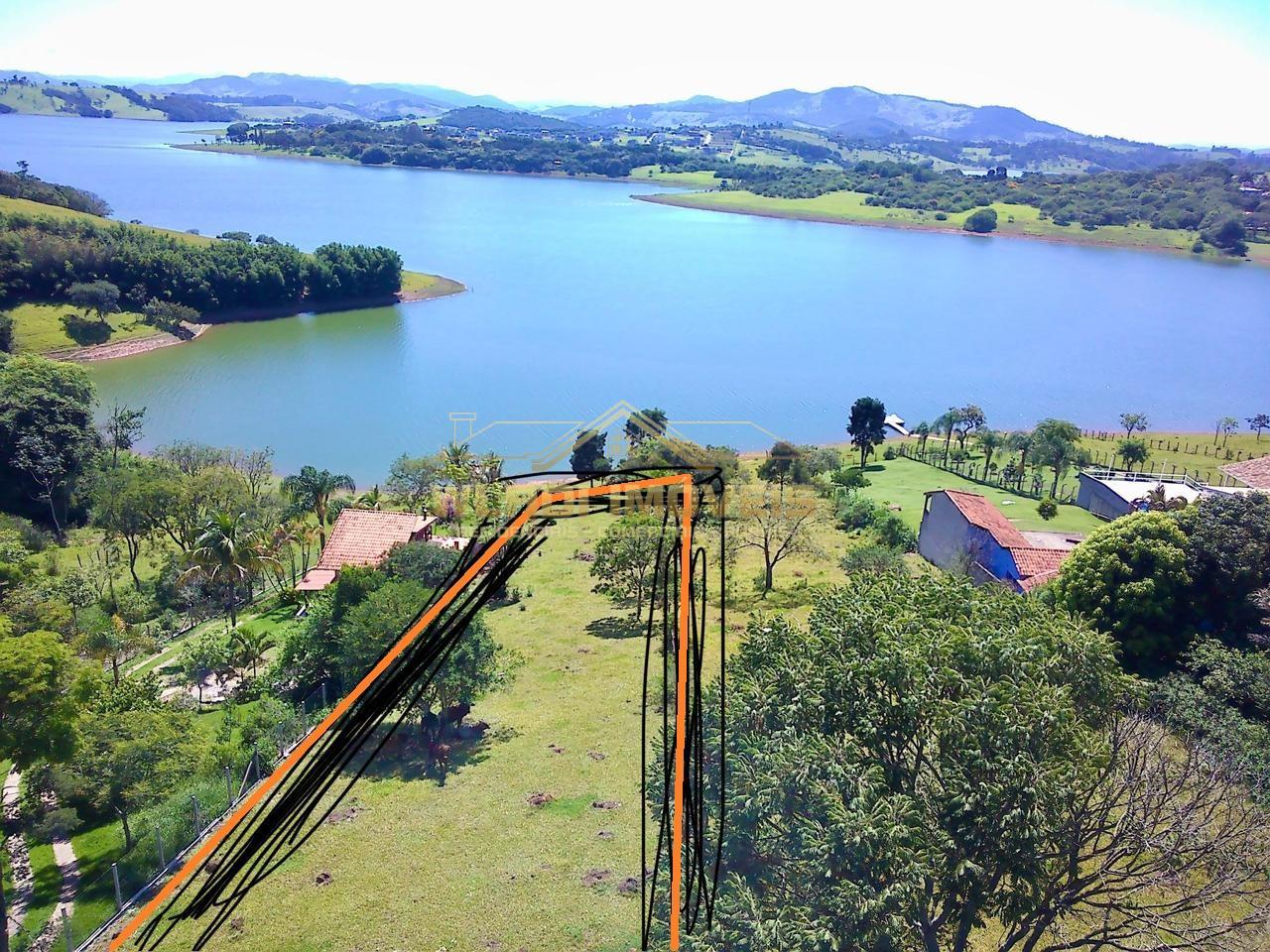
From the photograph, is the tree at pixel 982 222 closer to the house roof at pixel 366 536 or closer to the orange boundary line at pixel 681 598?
→ the house roof at pixel 366 536

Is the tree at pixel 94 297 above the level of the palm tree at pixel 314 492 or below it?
above

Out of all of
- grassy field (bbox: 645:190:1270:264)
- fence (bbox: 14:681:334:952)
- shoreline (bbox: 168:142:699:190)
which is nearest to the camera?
fence (bbox: 14:681:334:952)

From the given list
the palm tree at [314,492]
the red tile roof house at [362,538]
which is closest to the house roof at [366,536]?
the red tile roof house at [362,538]

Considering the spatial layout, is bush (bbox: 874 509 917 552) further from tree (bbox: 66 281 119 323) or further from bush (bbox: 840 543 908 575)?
tree (bbox: 66 281 119 323)

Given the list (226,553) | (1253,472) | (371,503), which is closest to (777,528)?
(371,503)

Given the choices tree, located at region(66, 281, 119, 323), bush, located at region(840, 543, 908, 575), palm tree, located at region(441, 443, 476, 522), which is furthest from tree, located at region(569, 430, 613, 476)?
tree, located at region(66, 281, 119, 323)

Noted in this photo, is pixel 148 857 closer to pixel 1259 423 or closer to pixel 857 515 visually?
pixel 857 515
